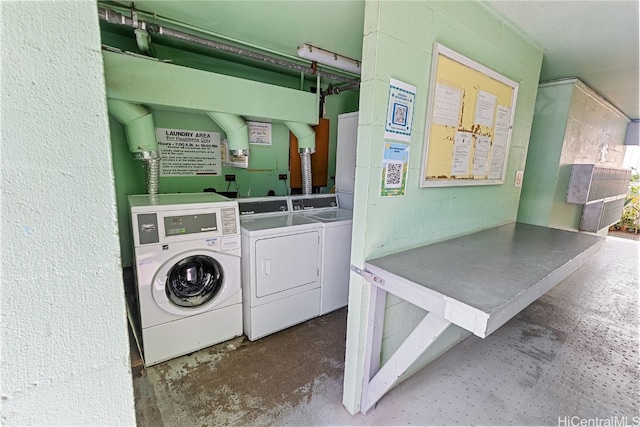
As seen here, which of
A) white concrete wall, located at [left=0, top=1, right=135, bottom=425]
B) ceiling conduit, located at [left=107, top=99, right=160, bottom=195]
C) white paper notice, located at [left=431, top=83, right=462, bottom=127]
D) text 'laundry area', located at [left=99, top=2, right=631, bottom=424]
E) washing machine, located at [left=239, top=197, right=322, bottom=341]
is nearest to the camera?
white concrete wall, located at [left=0, top=1, right=135, bottom=425]

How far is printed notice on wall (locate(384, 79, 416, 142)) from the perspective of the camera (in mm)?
1420

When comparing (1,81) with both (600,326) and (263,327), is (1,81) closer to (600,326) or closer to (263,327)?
(263,327)

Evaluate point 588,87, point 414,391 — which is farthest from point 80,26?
point 588,87

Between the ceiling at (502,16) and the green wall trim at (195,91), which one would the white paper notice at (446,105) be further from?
the green wall trim at (195,91)

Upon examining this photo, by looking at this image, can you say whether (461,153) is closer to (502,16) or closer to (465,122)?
(465,122)

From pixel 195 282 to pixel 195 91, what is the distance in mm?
1534

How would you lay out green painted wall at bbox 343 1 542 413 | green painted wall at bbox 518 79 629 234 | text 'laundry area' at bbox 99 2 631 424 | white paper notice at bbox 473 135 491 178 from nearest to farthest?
green painted wall at bbox 343 1 542 413 → text 'laundry area' at bbox 99 2 631 424 → white paper notice at bbox 473 135 491 178 → green painted wall at bbox 518 79 629 234

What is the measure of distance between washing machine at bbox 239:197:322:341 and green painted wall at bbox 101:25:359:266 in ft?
2.46

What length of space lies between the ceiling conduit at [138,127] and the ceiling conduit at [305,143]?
1276 millimetres

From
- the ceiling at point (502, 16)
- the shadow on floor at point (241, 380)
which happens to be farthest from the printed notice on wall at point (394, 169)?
the shadow on floor at point (241, 380)

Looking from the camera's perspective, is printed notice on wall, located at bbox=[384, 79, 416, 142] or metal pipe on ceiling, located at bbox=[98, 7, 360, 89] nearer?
printed notice on wall, located at bbox=[384, 79, 416, 142]

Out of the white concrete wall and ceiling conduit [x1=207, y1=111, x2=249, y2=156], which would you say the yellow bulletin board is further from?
ceiling conduit [x1=207, y1=111, x2=249, y2=156]

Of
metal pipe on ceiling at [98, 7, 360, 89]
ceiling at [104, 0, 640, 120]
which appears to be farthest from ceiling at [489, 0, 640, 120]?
metal pipe on ceiling at [98, 7, 360, 89]

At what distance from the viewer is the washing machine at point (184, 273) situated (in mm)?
1937
